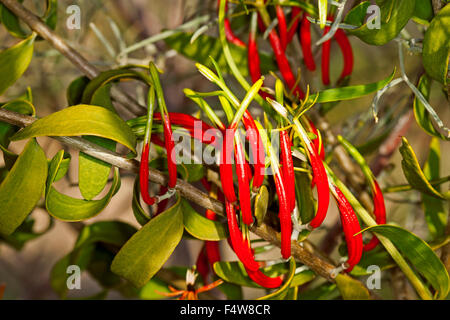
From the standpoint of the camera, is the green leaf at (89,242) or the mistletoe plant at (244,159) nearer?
the mistletoe plant at (244,159)

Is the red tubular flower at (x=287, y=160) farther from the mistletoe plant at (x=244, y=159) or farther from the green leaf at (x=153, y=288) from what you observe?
the green leaf at (x=153, y=288)

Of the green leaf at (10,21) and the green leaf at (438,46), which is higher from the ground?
the green leaf at (10,21)

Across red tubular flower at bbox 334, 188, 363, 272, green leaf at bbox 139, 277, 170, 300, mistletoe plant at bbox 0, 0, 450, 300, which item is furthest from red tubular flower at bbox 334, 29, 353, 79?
green leaf at bbox 139, 277, 170, 300

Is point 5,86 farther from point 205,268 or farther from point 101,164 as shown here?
point 205,268

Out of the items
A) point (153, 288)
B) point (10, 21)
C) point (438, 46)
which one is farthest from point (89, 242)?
point (438, 46)

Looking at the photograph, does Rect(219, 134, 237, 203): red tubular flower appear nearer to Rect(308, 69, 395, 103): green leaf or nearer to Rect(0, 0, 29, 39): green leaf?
Rect(308, 69, 395, 103): green leaf

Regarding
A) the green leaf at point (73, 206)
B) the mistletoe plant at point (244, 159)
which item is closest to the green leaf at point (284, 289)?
the mistletoe plant at point (244, 159)

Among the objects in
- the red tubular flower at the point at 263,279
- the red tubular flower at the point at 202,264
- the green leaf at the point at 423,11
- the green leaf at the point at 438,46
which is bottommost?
the red tubular flower at the point at 263,279

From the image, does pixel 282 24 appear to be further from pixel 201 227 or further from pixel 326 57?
pixel 201 227
